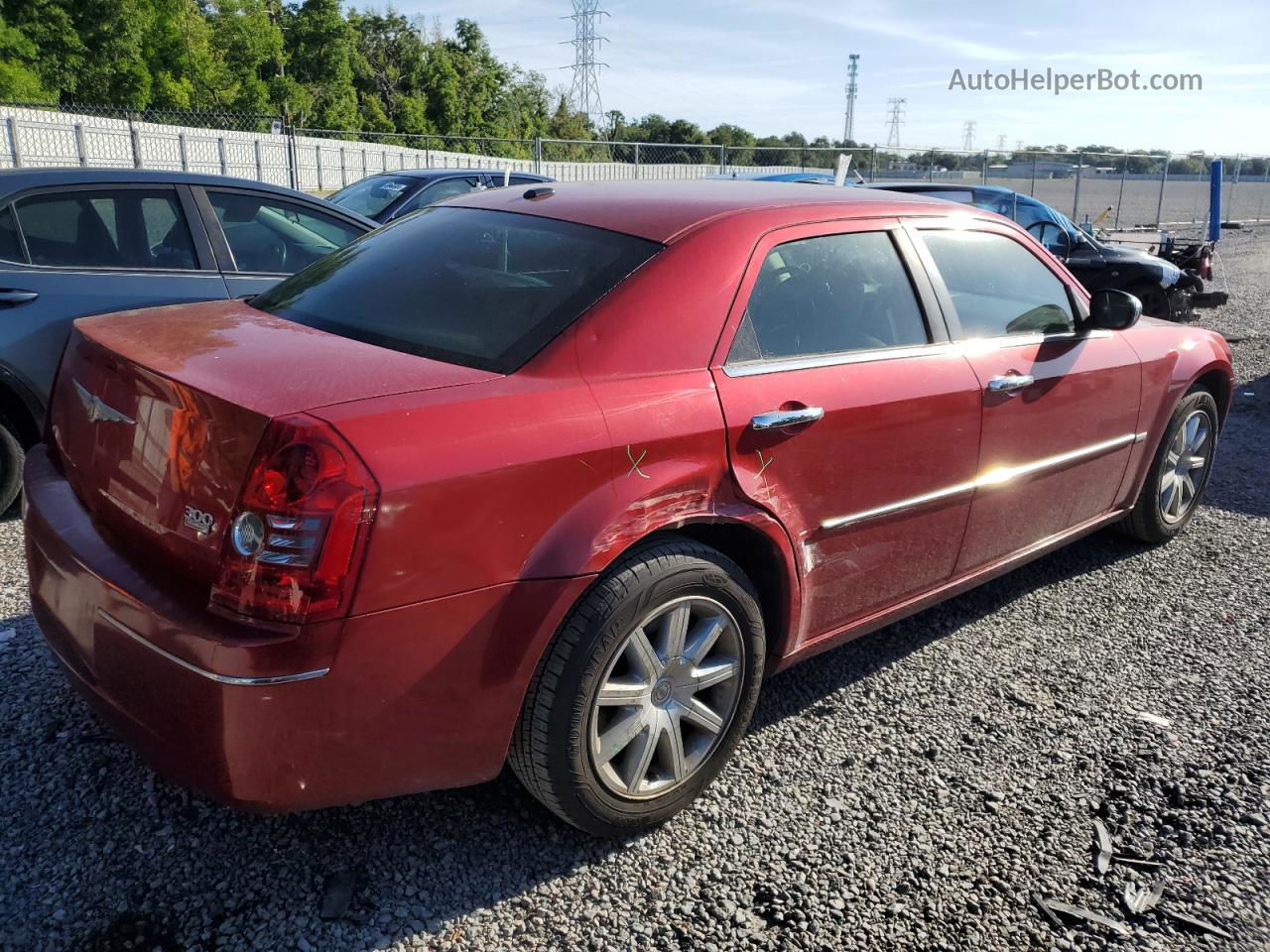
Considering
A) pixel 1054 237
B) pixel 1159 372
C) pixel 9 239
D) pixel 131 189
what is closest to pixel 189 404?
pixel 9 239

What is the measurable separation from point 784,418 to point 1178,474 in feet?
10.2

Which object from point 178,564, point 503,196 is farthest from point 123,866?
point 503,196

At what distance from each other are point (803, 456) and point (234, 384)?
148 centimetres

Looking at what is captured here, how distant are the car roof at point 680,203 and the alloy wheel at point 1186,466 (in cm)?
196

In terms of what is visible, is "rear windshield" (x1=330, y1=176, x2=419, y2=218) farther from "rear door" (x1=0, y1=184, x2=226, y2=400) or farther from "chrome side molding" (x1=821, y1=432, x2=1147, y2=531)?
"chrome side molding" (x1=821, y1=432, x2=1147, y2=531)

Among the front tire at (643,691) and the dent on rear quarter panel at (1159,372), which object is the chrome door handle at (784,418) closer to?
the front tire at (643,691)

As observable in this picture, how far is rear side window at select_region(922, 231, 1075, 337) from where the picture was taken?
3541 mm

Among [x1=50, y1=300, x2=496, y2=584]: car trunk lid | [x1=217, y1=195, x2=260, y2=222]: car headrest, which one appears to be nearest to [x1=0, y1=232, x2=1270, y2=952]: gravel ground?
[x1=50, y1=300, x2=496, y2=584]: car trunk lid

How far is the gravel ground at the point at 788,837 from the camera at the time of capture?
2.35 meters

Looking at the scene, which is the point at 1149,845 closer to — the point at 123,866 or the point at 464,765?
the point at 464,765

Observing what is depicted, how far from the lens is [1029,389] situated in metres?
3.62

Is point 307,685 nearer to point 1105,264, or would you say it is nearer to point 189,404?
point 189,404

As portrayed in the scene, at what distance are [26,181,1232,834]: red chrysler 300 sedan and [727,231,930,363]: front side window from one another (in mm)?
10

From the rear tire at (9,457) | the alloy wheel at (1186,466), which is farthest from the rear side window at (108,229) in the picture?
the alloy wheel at (1186,466)
